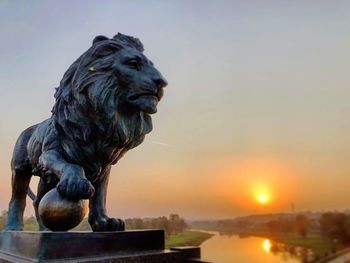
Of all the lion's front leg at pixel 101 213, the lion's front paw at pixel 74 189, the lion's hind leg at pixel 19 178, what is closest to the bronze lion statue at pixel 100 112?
the lion's front leg at pixel 101 213

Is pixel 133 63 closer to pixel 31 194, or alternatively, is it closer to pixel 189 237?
pixel 31 194

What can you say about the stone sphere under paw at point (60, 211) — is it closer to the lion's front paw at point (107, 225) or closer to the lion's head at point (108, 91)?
the lion's front paw at point (107, 225)

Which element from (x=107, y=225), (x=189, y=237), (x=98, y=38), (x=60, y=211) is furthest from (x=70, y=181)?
(x=189, y=237)

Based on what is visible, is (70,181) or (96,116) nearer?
(70,181)

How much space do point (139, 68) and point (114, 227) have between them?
110 centimetres

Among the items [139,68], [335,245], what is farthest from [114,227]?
[335,245]

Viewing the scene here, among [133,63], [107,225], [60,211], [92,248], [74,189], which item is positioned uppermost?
[133,63]

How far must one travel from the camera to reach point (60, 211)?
6.11ft

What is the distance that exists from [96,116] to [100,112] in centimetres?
5

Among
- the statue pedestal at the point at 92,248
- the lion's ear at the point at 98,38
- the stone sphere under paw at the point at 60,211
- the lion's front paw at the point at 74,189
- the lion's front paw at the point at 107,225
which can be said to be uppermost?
the lion's ear at the point at 98,38

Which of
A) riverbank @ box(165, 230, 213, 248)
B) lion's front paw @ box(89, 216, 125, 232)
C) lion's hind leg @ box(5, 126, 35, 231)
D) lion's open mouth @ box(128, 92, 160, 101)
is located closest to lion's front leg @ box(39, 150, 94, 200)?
lion's front paw @ box(89, 216, 125, 232)

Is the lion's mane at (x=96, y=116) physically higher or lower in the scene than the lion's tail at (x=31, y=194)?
higher

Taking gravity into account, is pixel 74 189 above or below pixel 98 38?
below

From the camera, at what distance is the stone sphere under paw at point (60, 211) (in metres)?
1.86
